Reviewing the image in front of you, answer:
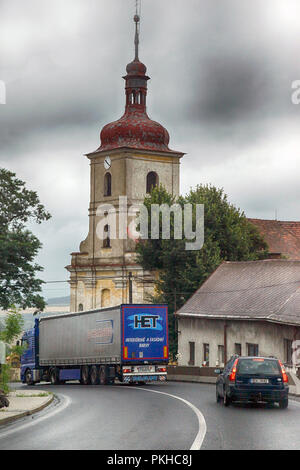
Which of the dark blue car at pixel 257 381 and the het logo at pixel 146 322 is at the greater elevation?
the het logo at pixel 146 322

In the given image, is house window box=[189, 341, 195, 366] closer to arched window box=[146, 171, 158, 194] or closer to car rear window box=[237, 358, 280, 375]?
car rear window box=[237, 358, 280, 375]

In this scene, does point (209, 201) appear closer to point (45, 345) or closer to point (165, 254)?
point (165, 254)

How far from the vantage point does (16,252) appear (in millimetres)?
57156

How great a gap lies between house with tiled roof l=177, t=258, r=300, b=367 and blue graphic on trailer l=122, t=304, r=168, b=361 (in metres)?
5.07

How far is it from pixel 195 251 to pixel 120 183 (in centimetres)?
2539

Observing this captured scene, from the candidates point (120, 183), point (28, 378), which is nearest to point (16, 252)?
point (28, 378)

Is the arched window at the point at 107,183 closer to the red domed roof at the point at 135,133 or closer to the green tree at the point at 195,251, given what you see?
the red domed roof at the point at 135,133

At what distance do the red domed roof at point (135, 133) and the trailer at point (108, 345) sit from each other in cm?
4137

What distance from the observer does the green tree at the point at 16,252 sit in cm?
5678

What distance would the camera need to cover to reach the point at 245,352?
4697 centimetres

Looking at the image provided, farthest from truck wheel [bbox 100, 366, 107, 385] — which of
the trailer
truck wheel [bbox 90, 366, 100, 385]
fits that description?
truck wheel [bbox 90, 366, 100, 385]

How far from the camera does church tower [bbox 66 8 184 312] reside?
88312mm

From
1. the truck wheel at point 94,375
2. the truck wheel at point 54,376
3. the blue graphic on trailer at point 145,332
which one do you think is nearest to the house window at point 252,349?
the blue graphic on trailer at point 145,332
